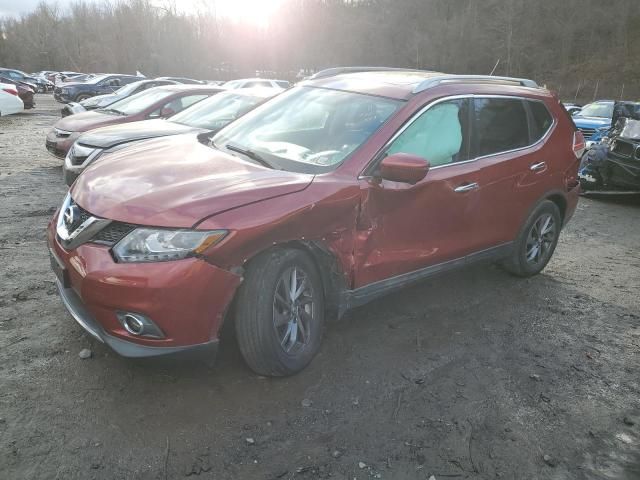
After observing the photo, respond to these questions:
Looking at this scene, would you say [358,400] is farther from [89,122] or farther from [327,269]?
[89,122]

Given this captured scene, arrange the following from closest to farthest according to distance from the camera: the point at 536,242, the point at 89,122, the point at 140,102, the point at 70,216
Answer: the point at 70,216, the point at 536,242, the point at 89,122, the point at 140,102

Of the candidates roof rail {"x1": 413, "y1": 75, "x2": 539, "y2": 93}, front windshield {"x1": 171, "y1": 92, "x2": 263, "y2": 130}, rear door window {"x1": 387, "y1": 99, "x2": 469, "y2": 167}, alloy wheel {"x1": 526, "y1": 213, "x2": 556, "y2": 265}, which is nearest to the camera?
rear door window {"x1": 387, "y1": 99, "x2": 469, "y2": 167}

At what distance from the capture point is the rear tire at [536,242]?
4.84 metres

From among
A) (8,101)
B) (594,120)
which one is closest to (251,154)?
(594,120)

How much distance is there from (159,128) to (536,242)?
514cm

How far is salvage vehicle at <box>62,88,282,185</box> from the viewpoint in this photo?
22.1 ft

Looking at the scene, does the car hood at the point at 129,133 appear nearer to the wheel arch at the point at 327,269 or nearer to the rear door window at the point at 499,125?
the rear door window at the point at 499,125

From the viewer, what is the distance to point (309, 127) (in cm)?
377

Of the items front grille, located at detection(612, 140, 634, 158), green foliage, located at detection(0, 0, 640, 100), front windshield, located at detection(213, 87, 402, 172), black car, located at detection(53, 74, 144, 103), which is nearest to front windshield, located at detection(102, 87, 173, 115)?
front windshield, located at detection(213, 87, 402, 172)

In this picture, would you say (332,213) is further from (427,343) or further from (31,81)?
(31,81)

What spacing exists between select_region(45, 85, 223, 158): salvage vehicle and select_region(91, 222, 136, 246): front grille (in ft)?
21.3

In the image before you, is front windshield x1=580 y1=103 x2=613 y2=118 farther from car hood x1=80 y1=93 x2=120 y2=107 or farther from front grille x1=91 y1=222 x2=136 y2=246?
front grille x1=91 y1=222 x2=136 y2=246

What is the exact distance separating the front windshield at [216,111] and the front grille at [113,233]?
16.4 feet

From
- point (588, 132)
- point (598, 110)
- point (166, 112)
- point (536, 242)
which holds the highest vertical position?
point (166, 112)
